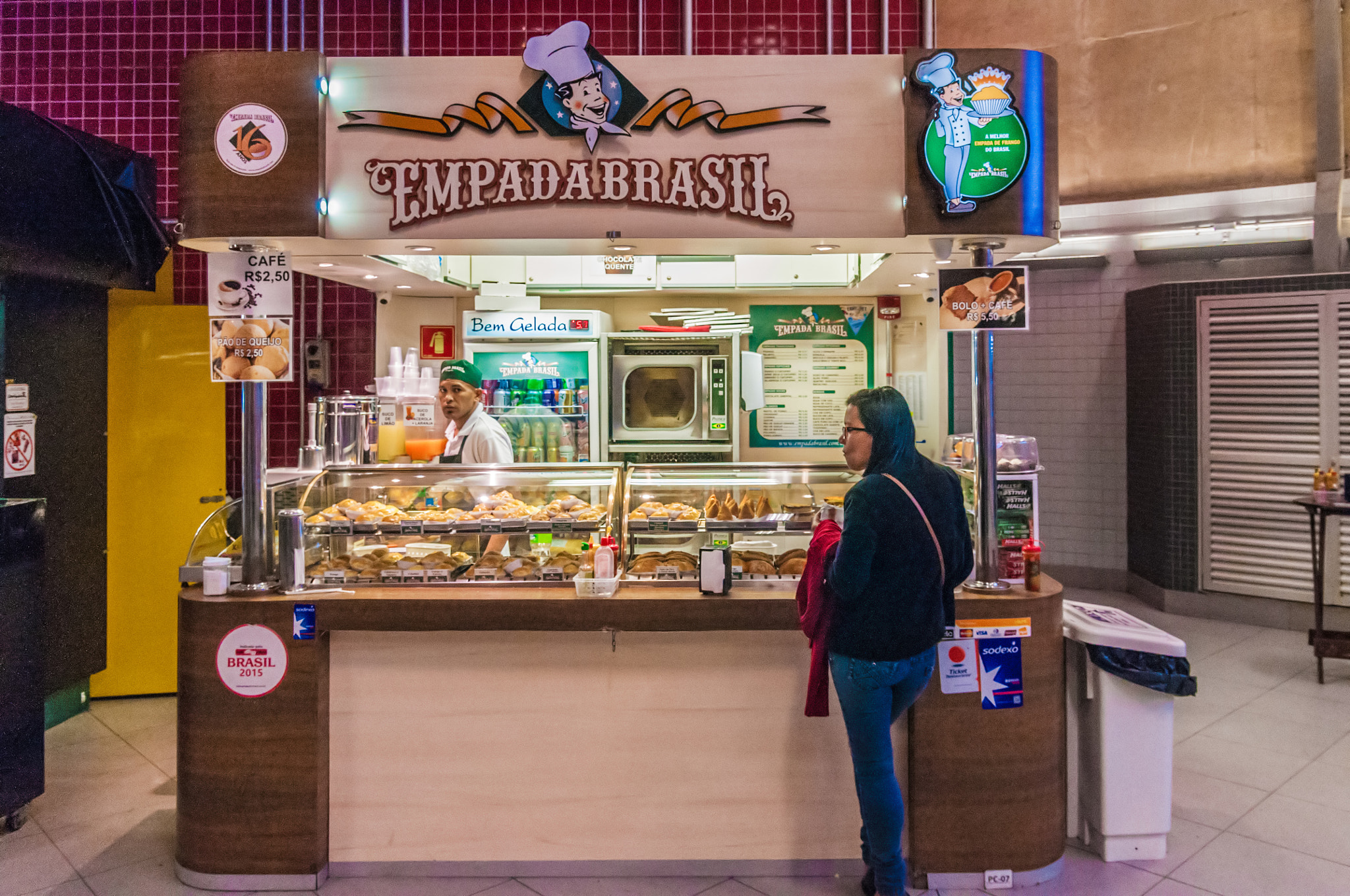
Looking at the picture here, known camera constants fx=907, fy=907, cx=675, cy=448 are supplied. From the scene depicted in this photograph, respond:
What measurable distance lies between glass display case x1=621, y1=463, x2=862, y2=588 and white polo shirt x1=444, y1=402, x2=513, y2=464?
3.41ft

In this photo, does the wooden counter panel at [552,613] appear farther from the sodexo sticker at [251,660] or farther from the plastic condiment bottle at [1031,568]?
the plastic condiment bottle at [1031,568]

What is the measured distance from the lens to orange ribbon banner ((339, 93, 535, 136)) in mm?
3557

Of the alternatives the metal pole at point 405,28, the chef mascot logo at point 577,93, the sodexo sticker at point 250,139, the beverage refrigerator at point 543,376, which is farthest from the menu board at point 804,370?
the sodexo sticker at point 250,139

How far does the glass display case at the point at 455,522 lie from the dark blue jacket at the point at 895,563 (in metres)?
1.19

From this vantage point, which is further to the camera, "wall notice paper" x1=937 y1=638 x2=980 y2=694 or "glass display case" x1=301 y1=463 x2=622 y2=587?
"glass display case" x1=301 y1=463 x2=622 y2=587

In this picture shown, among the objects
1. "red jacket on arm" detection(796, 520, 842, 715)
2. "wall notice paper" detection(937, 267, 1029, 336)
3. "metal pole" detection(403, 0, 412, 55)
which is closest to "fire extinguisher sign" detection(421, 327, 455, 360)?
"metal pole" detection(403, 0, 412, 55)

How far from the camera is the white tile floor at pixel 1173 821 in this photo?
340 centimetres

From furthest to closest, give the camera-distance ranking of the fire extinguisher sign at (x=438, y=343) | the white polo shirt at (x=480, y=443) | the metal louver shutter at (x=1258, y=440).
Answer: the metal louver shutter at (x=1258, y=440) < the fire extinguisher sign at (x=438, y=343) < the white polo shirt at (x=480, y=443)

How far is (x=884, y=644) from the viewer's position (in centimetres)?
295

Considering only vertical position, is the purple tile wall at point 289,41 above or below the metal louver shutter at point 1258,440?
above

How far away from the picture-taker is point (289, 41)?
6262 mm

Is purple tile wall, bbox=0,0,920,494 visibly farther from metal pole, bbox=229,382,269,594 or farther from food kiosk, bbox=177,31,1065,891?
food kiosk, bbox=177,31,1065,891

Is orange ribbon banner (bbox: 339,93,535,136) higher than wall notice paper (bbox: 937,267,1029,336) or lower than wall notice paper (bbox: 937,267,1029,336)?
higher

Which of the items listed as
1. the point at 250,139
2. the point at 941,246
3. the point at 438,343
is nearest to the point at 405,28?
the point at 438,343
